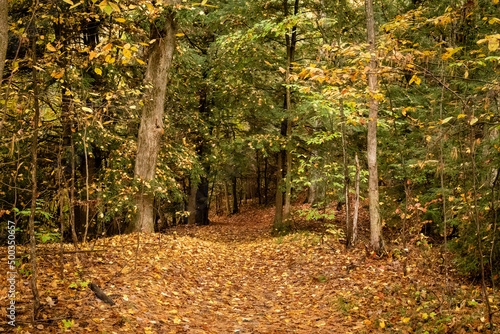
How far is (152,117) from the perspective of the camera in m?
10.1

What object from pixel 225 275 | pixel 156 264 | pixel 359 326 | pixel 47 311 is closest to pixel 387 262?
pixel 359 326

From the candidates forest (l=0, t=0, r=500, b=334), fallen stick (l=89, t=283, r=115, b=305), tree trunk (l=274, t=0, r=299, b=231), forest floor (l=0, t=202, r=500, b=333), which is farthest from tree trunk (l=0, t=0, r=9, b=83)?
tree trunk (l=274, t=0, r=299, b=231)

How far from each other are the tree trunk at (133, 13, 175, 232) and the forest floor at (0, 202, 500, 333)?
114 centimetres

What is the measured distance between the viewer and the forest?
4785mm

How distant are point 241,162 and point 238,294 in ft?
37.9

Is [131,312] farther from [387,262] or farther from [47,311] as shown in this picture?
[387,262]

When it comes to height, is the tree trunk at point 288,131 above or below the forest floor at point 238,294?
above

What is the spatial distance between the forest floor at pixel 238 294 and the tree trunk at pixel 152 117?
44.8 inches

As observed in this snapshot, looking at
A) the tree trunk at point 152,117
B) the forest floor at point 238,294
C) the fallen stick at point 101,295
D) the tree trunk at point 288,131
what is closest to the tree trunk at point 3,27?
the forest floor at point 238,294

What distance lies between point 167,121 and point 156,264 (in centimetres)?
604

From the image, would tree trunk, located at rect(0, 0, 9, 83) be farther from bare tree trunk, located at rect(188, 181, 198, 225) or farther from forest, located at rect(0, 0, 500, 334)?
bare tree trunk, located at rect(188, 181, 198, 225)

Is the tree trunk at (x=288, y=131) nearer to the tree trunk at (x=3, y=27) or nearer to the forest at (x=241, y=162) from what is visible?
the forest at (x=241, y=162)

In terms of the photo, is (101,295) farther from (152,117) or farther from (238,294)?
(152,117)

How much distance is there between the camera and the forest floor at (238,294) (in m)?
4.64
